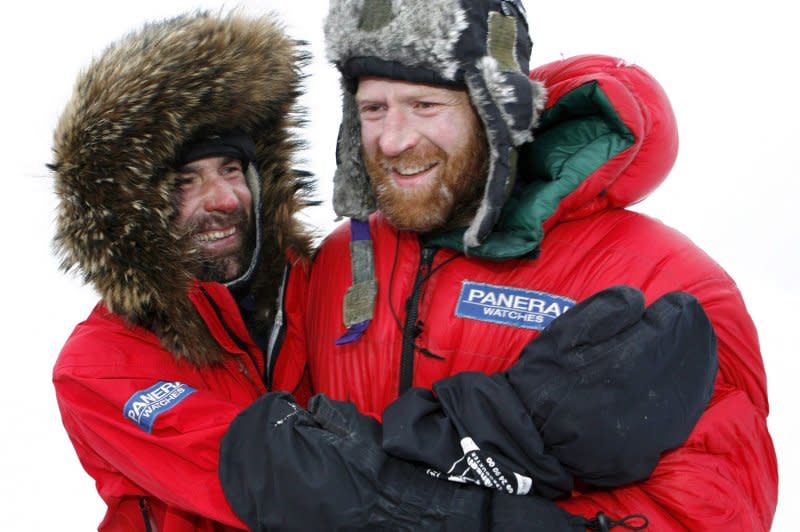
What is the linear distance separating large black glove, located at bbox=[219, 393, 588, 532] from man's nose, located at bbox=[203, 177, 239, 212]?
657 millimetres

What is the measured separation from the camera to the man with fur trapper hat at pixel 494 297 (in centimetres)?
146

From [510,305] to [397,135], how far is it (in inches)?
16.3

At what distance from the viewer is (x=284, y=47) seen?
86.0 inches

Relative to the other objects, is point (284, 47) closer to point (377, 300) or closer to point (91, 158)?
point (91, 158)

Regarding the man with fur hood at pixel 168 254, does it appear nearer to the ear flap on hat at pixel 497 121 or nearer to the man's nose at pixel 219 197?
the man's nose at pixel 219 197

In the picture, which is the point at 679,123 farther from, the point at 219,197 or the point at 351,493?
the point at 351,493

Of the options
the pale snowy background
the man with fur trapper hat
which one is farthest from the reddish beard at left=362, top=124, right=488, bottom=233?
the pale snowy background

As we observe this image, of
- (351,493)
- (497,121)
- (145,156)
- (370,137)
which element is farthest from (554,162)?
(145,156)

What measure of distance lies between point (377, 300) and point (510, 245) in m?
0.32

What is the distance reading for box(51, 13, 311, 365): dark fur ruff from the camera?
72.0 inches

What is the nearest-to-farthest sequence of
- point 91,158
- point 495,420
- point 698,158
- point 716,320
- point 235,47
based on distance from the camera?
point 495,420 → point 716,320 → point 91,158 → point 235,47 → point 698,158

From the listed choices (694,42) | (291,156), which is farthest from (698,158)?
(291,156)

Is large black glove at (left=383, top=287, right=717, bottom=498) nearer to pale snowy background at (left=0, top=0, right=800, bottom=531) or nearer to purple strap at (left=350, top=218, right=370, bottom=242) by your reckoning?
purple strap at (left=350, top=218, right=370, bottom=242)

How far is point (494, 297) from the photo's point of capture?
1752 mm
